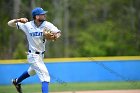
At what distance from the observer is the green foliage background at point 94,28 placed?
34.2 metres

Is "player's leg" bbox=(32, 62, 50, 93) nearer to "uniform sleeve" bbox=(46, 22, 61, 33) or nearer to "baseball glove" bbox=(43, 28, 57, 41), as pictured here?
"baseball glove" bbox=(43, 28, 57, 41)

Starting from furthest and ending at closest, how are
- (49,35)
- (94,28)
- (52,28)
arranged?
1. (94,28)
2. (52,28)
3. (49,35)

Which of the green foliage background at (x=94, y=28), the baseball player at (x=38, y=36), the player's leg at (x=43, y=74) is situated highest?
the baseball player at (x=38, y=36)

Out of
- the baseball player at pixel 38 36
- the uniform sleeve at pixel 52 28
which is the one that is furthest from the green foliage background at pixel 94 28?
the uniform sleeve at pixel 52 28

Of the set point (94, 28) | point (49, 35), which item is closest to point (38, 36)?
point (49, 35)

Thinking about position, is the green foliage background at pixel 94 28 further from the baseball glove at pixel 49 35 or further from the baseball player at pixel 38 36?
the baseball glove at pixel 49 35

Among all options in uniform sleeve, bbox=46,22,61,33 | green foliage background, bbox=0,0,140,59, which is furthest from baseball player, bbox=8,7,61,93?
green foliage background, bbox=0,0,140,59

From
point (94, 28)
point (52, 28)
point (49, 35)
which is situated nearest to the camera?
point (49, 35)

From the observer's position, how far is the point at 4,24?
27234 millimetres

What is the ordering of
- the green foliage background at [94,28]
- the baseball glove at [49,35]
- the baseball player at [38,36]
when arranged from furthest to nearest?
the green foliage background at [94,28] < the baseball player at [38,36] < the baseball glove at [49,35]

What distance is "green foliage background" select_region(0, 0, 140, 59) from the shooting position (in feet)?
112

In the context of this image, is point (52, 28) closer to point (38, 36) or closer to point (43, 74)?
point (38, 36)

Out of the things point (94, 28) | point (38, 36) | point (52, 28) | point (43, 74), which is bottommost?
Result: point (94, 28)

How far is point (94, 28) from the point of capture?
132 feet
